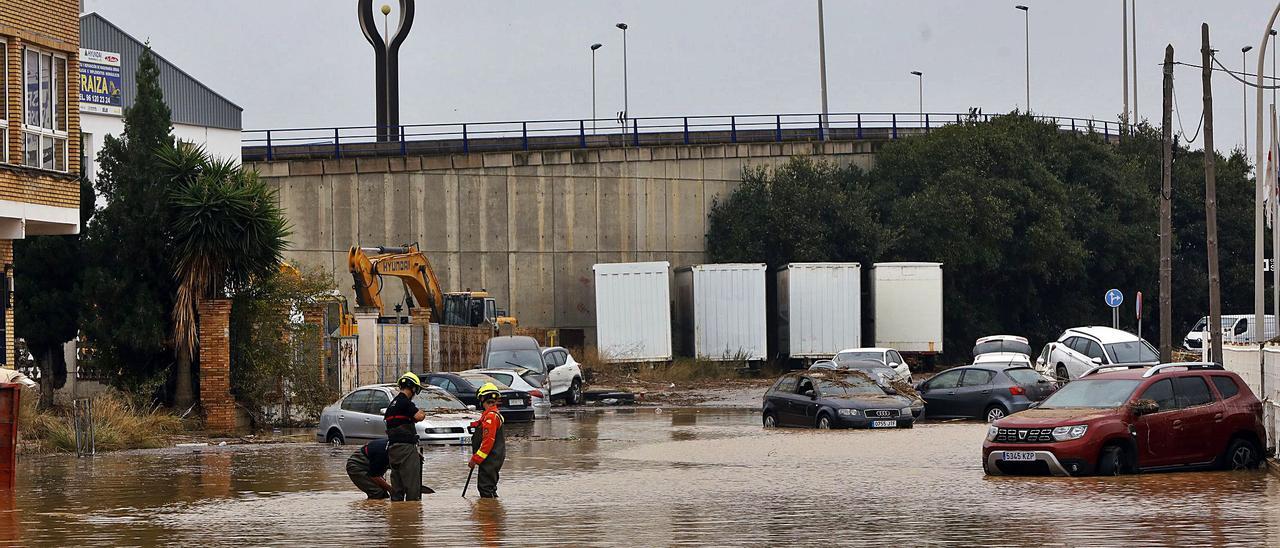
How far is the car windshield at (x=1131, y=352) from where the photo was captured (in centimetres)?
3978

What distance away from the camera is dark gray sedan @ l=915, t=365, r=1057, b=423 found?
3141 cm

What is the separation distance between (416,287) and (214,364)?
17.3 meters

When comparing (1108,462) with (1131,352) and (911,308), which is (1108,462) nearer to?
(1131,352)

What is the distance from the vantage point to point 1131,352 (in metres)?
40.2

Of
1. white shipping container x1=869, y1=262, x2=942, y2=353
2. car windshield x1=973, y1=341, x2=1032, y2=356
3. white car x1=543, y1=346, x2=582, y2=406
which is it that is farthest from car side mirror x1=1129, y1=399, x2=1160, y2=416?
white shipping container x1=869, y1=262, x2=942, y2=353

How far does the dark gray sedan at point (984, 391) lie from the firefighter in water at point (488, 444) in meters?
16.1

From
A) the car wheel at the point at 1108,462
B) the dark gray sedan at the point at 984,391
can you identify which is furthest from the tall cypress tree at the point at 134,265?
the car wheel at the point at 1108,462

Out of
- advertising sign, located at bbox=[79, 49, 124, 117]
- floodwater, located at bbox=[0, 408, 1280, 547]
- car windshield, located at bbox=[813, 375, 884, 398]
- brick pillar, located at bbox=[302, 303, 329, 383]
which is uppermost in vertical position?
advertising sign, located at bbox=[79, 49, 124, 117]

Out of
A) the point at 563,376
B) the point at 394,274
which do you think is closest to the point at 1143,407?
the point at 563,376

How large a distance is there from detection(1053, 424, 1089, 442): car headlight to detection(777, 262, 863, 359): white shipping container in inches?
1385

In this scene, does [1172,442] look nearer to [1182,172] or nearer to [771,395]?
[771,395]

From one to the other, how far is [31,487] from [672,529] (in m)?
9.30

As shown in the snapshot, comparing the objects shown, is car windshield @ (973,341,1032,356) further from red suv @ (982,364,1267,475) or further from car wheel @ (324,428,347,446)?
red suv @ (982,364,1267,475)

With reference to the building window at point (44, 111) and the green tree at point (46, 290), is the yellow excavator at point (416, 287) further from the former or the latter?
the building window at point (44, 111)
